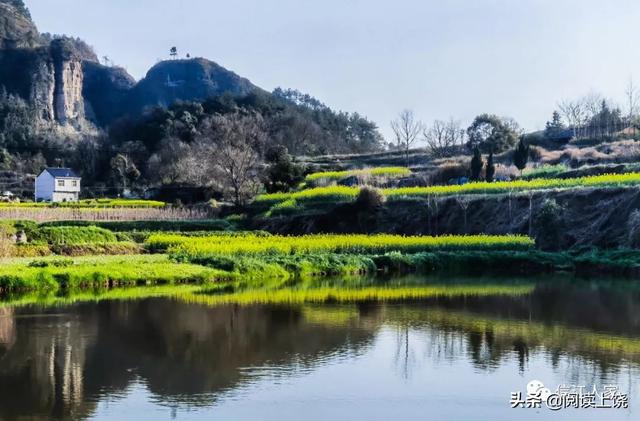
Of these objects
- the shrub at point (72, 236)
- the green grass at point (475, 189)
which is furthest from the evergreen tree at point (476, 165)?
the shrub at point (72, 236)

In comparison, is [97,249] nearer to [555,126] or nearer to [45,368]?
[45,368]

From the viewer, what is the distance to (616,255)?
31.7 m

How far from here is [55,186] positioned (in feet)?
231

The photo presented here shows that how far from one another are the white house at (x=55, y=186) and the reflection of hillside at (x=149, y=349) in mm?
52216

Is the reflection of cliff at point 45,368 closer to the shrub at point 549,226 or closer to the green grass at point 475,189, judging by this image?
the shrub at point 549,226

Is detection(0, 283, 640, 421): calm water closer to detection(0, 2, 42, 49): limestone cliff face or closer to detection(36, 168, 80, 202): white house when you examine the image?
detection(36, 168, 80, 202): white house

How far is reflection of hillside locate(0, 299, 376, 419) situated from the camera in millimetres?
12414

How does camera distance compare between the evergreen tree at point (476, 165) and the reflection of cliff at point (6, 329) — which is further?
the evergreen tree at point (476, 165)

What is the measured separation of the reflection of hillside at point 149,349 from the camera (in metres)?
12.4

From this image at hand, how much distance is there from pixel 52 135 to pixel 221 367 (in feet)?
284

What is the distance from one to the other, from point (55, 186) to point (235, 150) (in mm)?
22759

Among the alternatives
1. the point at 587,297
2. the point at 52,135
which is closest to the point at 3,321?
the point at 587,297

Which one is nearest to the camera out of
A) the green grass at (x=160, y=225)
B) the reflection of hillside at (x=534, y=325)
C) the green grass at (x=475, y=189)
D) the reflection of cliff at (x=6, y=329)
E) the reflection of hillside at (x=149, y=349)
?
the reflection of hillside at (x=149, y=349)

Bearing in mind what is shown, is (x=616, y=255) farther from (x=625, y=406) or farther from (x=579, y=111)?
(x=579, y=111)
